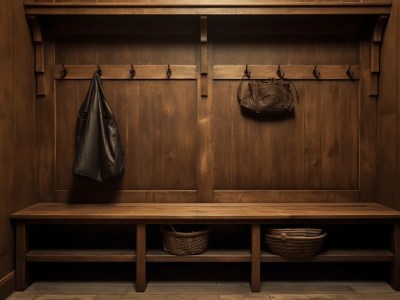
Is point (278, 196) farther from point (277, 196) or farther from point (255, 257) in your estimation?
point (255, 257)

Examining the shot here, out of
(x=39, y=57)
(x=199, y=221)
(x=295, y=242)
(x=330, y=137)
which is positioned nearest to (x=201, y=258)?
(x=199, y=221)

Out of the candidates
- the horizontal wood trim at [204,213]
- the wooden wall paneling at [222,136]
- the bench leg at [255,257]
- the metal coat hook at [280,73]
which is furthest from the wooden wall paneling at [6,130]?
the metal coat hook at [280,73]

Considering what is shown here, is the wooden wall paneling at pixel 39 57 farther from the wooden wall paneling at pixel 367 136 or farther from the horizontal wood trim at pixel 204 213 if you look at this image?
the wooden wall paneling at pixel 367 136

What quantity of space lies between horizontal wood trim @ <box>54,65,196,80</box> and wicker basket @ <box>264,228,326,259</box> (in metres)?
1.48

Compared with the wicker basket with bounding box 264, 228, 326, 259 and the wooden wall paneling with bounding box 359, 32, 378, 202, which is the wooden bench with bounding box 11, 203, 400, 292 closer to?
the wicker basket with bounding box 264, 228, 326, 259

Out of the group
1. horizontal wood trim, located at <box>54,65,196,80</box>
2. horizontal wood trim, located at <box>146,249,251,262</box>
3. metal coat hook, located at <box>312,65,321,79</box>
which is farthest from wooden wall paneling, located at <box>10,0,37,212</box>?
metal coat hook, located at <box>312,65,321,79</box>

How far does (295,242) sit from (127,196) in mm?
1439

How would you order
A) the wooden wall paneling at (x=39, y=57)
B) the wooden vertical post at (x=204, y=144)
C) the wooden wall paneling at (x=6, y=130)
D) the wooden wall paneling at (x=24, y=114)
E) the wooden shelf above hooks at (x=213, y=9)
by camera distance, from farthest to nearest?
the wooden vertical post at (x=204, y=144), the wooden wall paneling at (x=39, y=57), the wooden shelf above hooks at (x=213, y=9), the wooden wall paneling at (x=24, y=114), the wooden wall paneling at (x=6, y=130)

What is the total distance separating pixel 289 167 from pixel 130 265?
5.28ft

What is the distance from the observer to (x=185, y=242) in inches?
101

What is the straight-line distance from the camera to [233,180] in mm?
3064

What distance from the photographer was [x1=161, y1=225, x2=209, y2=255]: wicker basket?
2.57 meters

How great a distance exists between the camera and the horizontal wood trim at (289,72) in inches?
120

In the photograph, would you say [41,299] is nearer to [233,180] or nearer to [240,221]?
[240,221]
